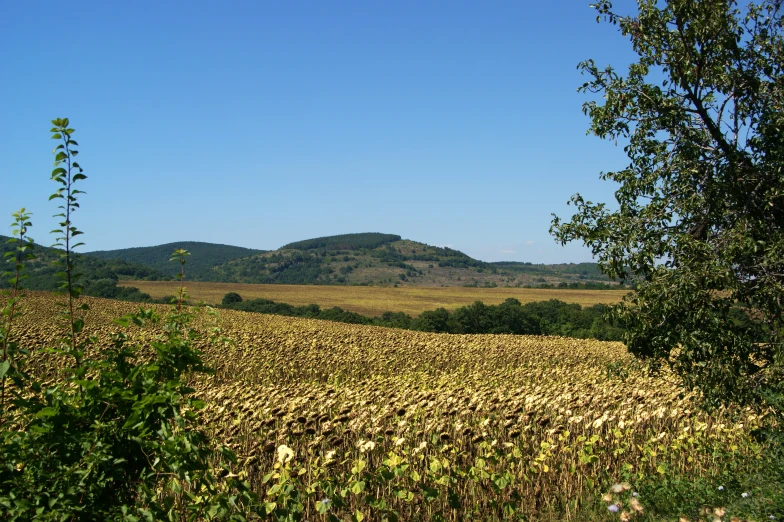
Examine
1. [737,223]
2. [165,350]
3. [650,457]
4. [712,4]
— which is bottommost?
[650,457]

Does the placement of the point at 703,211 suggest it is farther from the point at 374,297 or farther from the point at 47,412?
the point at 374,297

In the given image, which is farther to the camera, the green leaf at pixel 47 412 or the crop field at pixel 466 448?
the crop field at pixel 466 448

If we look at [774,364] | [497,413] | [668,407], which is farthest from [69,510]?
[668,407]

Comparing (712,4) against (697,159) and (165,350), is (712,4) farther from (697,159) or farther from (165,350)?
(165,350)

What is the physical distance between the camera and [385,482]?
6.96 metres

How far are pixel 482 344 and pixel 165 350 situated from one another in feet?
70.9

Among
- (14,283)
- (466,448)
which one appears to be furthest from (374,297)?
(14,283)

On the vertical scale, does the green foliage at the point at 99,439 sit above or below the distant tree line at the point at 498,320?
above

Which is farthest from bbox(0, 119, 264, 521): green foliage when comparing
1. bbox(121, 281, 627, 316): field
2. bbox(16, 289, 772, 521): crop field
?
bbox(121, 281, 627, 316): field

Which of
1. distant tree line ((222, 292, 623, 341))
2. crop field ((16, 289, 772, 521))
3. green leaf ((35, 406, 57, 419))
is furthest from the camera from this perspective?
distant tree line ((222, 292, 623, 341))

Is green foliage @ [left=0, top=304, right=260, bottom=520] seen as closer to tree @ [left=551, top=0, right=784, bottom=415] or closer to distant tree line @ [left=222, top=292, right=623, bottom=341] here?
tree @ [left=551, top=0, right=784, bottom=415]

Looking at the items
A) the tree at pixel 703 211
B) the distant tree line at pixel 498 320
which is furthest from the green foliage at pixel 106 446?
the distant tree line at pixel 498 320

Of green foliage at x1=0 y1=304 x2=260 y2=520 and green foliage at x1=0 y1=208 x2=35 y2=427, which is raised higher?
green foliage at x1=0 y1=208 x2=35 y2=427

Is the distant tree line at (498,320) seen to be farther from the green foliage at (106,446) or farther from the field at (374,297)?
the green foliage at (106,446)
